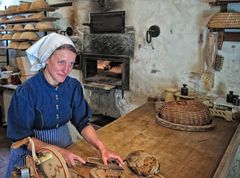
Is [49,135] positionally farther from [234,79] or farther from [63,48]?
[234,79]

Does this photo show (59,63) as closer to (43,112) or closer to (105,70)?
(43,112)

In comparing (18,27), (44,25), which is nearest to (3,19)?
(18,27)

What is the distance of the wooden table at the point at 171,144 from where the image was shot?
109 cm

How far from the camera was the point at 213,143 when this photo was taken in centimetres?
136

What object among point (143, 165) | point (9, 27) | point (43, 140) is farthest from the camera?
point (9, 27)

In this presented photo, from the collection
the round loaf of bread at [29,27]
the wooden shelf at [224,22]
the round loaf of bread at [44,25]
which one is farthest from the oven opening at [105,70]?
the wooden shelf at [224,22]

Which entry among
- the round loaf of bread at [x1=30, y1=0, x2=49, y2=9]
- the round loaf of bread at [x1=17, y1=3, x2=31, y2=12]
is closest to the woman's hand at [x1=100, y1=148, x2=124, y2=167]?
the round loaf of bread at [x1=30, y1=0, x2=49, y2=9]

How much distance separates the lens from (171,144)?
4.36ft

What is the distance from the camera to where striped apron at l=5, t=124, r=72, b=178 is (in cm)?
127

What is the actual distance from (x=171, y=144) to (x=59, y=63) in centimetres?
74

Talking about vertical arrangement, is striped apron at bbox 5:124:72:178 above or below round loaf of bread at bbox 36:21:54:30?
below

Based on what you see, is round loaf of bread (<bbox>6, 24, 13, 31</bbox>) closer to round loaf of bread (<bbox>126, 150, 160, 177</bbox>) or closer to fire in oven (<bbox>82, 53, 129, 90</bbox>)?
fire in oven (<bbox>82, 53, 129, 90</bbox>)

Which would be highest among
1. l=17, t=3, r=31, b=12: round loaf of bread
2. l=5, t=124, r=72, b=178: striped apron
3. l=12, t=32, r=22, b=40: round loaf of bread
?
l=17, t=3, r=31, b=12: round loaf of bread

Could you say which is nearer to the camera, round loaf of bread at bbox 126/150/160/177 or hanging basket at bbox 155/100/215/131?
round loaf of bread at bbox 126/150/160/177
